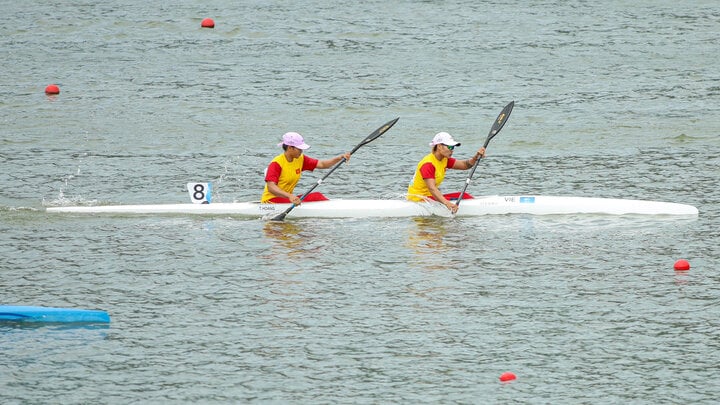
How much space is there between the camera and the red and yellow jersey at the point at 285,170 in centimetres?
1777

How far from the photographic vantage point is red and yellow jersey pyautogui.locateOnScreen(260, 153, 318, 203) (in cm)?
1777

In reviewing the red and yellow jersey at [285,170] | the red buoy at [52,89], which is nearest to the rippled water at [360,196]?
the red buoy at [52,89]

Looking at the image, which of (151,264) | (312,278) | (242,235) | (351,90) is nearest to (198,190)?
(242,235)

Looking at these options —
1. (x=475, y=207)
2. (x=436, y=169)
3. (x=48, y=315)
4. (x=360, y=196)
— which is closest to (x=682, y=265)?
(x=475, y=207)

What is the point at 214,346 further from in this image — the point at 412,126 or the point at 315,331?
the point at 412,126

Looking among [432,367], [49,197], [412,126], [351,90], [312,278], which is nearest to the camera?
[432,367]

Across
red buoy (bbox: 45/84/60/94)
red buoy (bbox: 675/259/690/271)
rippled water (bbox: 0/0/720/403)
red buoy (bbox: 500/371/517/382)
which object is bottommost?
red buoy (bbox: 500/371/517/382)

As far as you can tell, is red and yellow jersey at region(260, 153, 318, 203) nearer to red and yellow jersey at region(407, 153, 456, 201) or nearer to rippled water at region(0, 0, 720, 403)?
rippled water at region(0, 0, 720, 403)

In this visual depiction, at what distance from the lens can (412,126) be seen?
979 inches

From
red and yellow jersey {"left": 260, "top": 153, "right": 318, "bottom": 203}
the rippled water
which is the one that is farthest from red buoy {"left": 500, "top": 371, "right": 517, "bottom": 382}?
red and yellow jersey {"left": 260, "top": 153, "right": 318, "bottom": 203}

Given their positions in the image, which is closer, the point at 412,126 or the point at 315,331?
the point at 315,331

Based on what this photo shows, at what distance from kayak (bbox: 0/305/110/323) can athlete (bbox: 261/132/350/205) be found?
4.71m

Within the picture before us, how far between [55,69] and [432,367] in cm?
1961

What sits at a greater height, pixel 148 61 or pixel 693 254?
pixel 148 61
